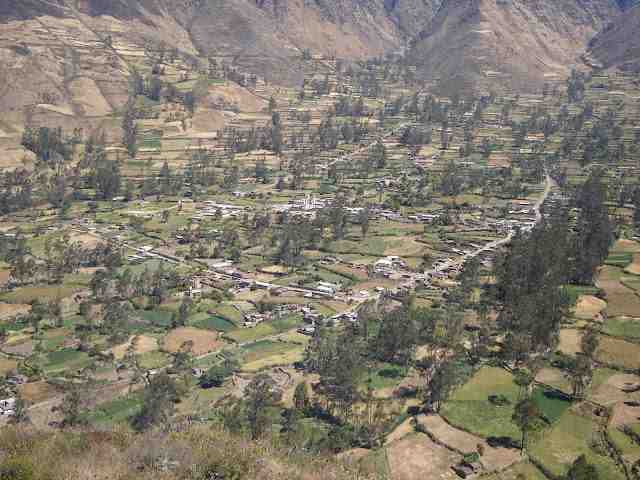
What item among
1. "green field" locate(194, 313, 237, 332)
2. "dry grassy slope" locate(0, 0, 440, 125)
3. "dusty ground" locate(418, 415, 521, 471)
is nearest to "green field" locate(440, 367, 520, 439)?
"dusty ground" locate(418, 415, 521, 471)

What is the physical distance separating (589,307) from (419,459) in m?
27.5

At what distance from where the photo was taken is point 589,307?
174 ft

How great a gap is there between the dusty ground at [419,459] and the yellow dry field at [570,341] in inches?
619

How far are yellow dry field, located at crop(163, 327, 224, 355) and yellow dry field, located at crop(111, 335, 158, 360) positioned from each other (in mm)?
960

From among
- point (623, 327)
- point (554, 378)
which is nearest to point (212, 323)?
point (554, 378)

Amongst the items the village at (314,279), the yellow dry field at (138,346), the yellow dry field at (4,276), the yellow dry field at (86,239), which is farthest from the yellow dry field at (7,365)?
the yellow dry field at (86,239)

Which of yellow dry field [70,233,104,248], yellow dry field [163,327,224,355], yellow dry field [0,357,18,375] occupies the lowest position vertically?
yellow dry field [70,233,104,248]

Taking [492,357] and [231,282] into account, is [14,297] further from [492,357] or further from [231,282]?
[492,357]

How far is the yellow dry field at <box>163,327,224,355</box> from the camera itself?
47000mm

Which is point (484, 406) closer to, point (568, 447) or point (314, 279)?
point (568, 447)

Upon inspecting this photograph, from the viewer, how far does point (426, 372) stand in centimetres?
4238

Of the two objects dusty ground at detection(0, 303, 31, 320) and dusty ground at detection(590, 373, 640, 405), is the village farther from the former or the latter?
dusty ground at detection(0, 303, 31, 320)

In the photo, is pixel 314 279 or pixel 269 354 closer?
pixel 269 354

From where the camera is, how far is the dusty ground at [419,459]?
31438mm
